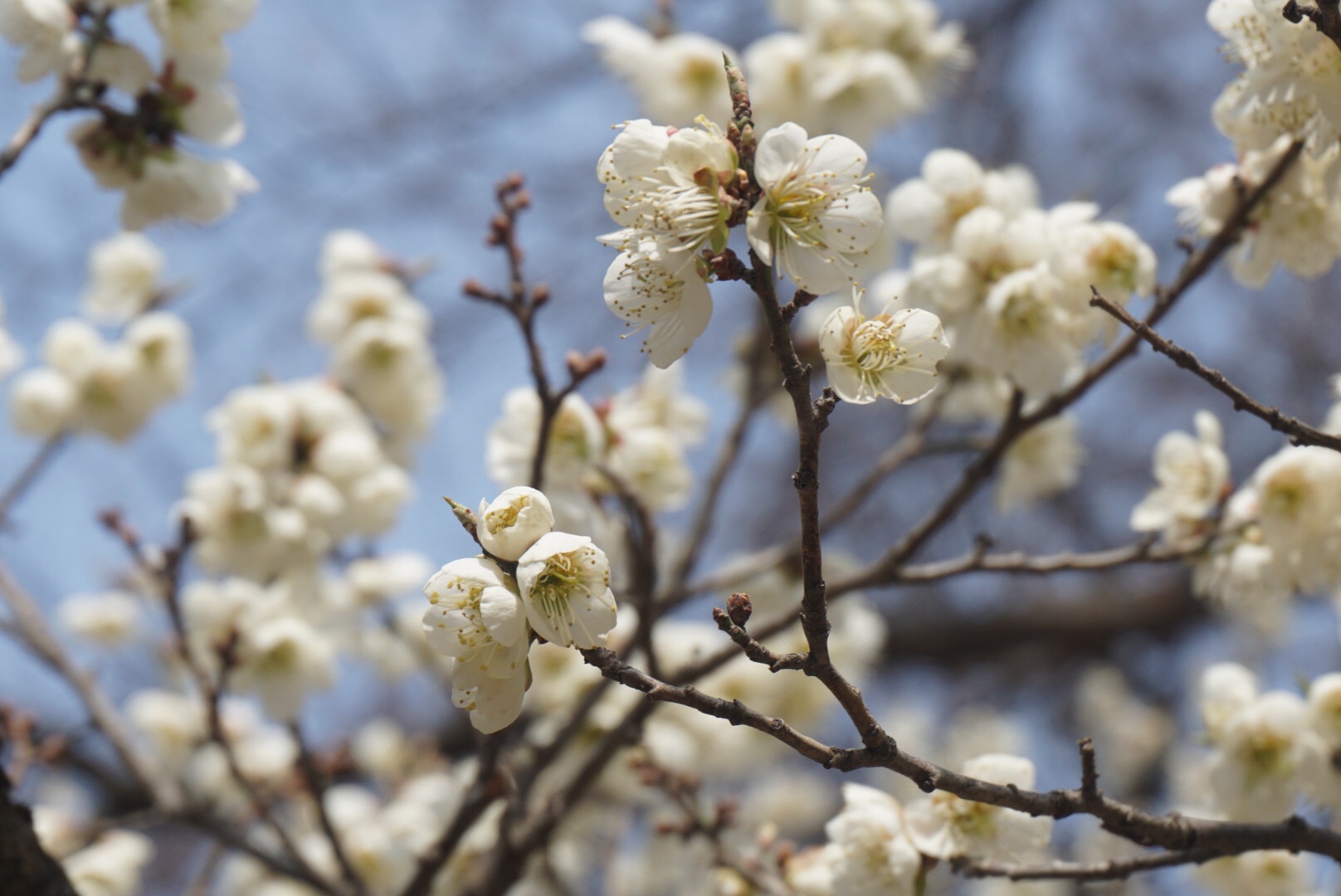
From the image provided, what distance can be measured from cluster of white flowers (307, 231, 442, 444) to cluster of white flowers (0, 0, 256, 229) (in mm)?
872

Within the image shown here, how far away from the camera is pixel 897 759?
3.67ft

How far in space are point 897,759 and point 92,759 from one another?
4.94 meters

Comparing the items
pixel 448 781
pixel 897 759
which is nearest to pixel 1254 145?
pixel 897 759

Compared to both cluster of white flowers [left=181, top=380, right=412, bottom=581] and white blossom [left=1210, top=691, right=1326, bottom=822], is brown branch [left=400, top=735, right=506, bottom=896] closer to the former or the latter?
cluster of white flowers [left=181, top=380, right=412, bottom=581]

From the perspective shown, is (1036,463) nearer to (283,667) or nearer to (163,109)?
(283,667)

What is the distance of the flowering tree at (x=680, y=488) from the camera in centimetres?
118

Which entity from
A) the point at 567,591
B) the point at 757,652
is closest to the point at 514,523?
the point at 567,591

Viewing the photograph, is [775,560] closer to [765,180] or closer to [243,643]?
[243,643]

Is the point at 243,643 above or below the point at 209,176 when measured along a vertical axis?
below

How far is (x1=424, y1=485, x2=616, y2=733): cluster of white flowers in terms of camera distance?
1.11m

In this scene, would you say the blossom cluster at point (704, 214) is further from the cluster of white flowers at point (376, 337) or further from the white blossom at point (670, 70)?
the cluster of white flowers at point (376, 337)

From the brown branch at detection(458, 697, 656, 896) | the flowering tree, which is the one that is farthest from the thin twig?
the brown branch at detection(458, 697, 656, 896)

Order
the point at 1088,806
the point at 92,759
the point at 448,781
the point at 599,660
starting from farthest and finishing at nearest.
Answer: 1. the point at 92,759
2. the point at 448,781
3. the point at 1088,806
4. the point at 599,660

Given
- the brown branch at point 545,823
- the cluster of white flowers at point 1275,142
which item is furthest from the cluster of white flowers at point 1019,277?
the brown branch at point 545,823
